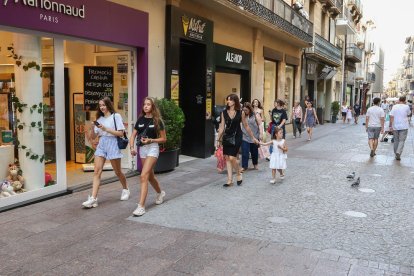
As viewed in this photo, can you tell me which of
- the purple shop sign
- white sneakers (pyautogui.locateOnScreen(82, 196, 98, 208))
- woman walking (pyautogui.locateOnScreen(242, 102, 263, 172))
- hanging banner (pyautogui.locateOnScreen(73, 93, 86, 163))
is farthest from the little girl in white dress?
hanging banner (pyautogui.locateOnScreen(73, 93, 86, 163))

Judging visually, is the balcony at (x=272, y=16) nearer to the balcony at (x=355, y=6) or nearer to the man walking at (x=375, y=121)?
the man walking at (x=375, y=121)

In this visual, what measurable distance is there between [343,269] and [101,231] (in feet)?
9.63

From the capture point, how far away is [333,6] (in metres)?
A: 28.2

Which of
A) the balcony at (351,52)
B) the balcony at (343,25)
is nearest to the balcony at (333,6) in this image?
the balcony at (343,25)

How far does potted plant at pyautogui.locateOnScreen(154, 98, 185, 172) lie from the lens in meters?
9.27

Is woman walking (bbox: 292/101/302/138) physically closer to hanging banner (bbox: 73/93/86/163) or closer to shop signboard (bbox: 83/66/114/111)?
shop signboard (bbox: 83/66/114/111)

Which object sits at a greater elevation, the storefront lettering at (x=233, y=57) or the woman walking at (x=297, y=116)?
the storefront lettering at (x=233, y=57)

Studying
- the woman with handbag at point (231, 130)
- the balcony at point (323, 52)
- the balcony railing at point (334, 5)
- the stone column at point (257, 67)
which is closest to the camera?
the woman with handbag at point (231, 130)

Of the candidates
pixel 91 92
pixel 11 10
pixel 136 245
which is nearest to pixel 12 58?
pixel 11 10

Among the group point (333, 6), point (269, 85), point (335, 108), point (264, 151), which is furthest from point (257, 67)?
point (335, 108)

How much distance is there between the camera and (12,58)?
6.94 metres

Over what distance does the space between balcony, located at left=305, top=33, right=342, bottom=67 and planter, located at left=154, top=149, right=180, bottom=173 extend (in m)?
15.3

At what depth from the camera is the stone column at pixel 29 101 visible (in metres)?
6.95

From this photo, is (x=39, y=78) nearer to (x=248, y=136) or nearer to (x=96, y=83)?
(x=96, y=83)
